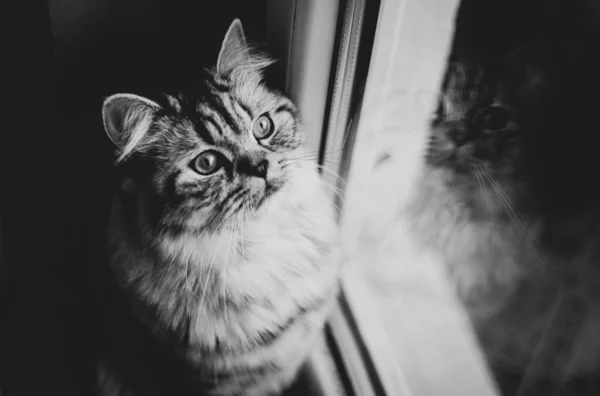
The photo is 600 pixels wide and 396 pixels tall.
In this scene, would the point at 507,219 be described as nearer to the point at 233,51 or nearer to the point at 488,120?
the point at 488,120

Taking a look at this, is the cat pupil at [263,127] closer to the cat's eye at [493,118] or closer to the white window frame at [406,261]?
the white window frame at [406,261]

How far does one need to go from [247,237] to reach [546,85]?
1.66ft

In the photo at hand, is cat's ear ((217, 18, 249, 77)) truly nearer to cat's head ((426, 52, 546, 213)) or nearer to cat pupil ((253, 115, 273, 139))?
cat pupil ((253, 115, 273, 139))

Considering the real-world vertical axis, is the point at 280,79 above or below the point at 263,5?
below

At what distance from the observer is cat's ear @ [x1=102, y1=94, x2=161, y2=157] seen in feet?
1.97

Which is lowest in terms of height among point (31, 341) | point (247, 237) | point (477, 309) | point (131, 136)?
point (31, 341)

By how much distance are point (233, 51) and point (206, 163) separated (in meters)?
0.20

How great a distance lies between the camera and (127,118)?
631mm

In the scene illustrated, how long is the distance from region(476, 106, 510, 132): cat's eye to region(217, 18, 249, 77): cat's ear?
1.31 ft

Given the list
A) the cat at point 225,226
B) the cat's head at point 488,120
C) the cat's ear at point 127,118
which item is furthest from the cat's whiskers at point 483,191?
the cat's ear at point 127,118

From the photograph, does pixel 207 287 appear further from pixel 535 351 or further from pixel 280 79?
pixel 535 351

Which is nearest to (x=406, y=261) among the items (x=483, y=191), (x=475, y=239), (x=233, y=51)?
(x=475, y=239)

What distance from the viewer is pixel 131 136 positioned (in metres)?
0.65

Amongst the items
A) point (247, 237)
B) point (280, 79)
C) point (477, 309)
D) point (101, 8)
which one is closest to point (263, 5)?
point (280, 79)
